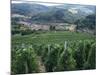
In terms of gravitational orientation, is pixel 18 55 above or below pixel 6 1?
below

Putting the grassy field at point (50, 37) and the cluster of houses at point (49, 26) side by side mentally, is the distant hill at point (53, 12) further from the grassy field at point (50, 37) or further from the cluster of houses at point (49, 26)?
the grassy field at point (50, 37)

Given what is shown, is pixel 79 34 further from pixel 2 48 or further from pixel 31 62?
pixel 2 48

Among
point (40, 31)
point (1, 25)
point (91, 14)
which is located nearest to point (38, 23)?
point (40, 31)

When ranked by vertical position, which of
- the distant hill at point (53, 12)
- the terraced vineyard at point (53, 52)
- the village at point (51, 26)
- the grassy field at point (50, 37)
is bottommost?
the terraced vineyard at point (53, 52)

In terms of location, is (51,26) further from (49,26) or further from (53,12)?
(53,12)

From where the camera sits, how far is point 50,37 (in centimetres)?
194

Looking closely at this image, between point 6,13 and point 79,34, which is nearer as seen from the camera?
point 6,13

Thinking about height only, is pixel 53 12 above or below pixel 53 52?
above

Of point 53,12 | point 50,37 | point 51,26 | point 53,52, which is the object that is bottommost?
point 53,52

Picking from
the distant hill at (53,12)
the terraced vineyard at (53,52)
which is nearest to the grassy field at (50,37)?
the terraced vineyard at (53,52)

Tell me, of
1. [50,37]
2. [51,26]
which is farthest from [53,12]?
[50,37]

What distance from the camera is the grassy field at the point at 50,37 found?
72.9 inches

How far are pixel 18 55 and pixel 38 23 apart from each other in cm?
38

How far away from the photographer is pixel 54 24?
76.9 inches
